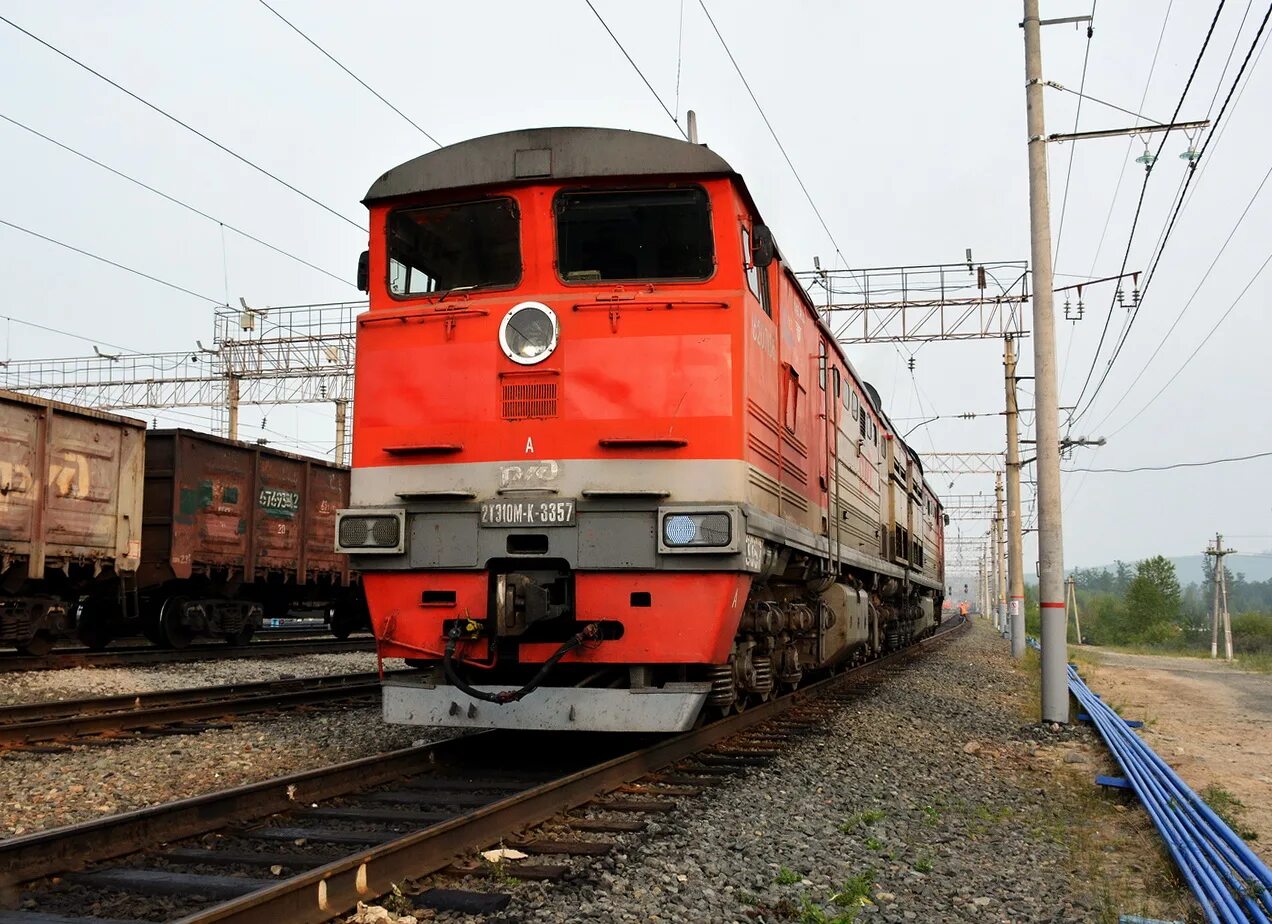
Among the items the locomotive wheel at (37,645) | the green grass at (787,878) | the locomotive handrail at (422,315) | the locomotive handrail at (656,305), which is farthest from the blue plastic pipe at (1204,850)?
the locomotive wheel at (37,645)

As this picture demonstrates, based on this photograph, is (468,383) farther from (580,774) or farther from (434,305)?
(580,774)

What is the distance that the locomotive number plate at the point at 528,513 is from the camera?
6.94m

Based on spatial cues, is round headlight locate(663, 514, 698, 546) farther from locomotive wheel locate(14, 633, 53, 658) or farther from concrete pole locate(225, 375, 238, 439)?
concrete pole locate(225, 375, 238, 439)

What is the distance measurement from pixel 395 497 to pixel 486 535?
2.36 feet

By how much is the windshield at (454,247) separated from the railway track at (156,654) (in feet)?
28.0

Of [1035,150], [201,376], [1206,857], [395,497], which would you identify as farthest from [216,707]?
[201,376]

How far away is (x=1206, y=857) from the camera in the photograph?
524cm

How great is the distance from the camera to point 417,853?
15.4 feet

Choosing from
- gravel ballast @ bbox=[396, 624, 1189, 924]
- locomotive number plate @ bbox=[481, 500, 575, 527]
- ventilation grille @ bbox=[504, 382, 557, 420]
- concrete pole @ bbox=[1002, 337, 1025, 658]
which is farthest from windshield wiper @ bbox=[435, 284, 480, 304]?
concrete pole @ bbox=[1002, 337, 1025, 658]

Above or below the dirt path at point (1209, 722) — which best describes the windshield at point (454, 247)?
above

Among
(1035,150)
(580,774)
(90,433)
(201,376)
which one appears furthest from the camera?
(201,376)

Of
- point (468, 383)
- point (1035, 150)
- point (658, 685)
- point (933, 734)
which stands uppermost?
point (1035, 150)

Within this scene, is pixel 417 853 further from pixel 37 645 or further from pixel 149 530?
pixel 149 530

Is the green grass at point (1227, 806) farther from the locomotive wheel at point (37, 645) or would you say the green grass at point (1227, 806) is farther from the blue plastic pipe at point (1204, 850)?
the locomotive wheel at point (37, 645)
